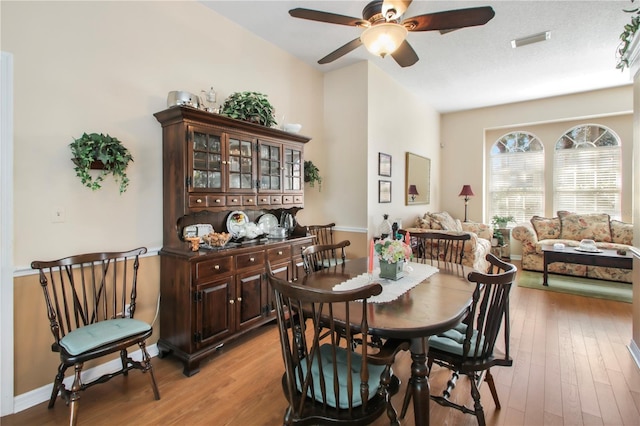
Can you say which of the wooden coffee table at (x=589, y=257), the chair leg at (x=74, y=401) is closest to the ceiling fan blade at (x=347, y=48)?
the chair leg at (x=74, y=401)

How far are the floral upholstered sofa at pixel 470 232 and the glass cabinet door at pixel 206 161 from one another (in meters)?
2.90

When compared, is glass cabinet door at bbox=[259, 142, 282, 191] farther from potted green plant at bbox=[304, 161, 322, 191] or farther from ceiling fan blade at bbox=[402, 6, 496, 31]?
ceiling fan blade at bbox=[402, 6, 496, 31]

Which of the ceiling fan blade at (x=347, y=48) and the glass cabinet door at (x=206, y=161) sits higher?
the ceiling fan blade at (x=347, y=48)

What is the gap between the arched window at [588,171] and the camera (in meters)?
5.44

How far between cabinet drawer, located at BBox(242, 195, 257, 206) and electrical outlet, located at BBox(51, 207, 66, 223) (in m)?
1.31

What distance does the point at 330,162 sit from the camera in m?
4.33

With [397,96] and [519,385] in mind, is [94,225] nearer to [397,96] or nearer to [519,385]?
[519,385]

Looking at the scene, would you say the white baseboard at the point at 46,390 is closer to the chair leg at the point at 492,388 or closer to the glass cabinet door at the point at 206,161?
the glass cabinet door at the point at 206,161

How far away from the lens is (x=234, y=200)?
2725 mm

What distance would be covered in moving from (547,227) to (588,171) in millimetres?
1411

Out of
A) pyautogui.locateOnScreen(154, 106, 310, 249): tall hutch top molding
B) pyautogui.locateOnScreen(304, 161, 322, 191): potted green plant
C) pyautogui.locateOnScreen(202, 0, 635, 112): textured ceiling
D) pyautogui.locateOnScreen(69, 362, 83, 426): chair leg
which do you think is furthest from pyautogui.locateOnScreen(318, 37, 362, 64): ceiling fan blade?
pyautogui.locateOnScreen(69, 362, 83, 426): chair leg

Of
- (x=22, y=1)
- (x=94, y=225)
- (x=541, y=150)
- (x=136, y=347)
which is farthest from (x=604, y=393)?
(x=541, y=150)

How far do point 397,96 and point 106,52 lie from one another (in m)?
3.95

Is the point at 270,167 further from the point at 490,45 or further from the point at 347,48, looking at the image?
the point at 490,45
